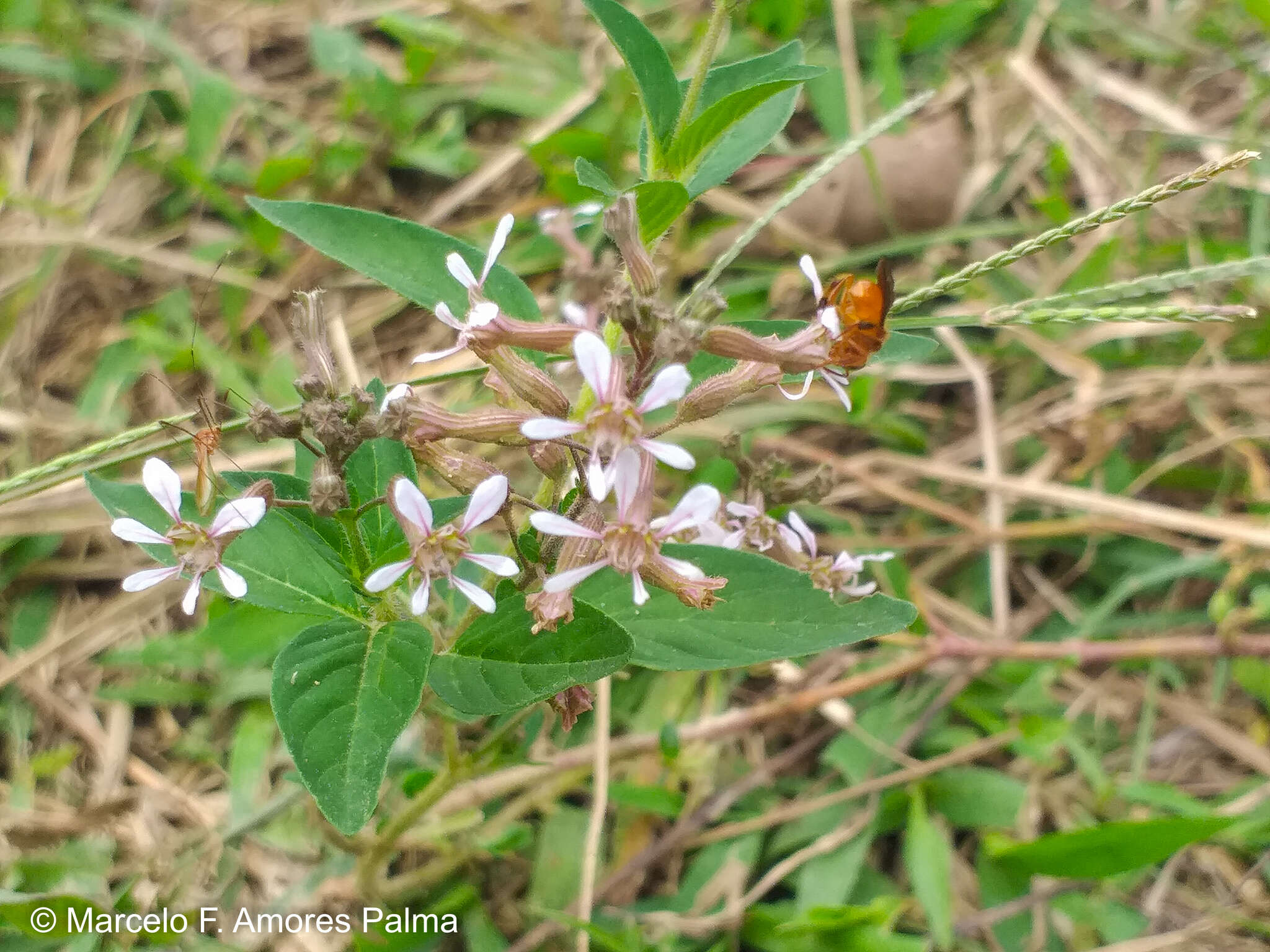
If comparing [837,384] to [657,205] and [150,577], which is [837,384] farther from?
[150,577]

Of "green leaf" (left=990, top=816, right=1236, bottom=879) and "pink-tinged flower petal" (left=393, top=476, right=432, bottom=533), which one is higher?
"pink-tinged flower petal" (left=393, top=476, right=432, bottom=533)

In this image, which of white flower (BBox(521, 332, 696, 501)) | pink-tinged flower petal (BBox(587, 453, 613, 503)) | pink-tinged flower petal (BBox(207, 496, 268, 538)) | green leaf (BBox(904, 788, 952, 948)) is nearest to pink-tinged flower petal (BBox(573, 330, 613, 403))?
white flower (BBox(521, 332, 696, 501))

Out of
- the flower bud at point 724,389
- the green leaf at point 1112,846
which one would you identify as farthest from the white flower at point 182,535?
the green leaf at point 1112,846

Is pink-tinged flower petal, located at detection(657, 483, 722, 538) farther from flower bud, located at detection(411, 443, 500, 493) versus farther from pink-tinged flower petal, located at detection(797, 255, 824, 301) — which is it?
pink-tinged flower petal, located at detection(797, 255, 824, 301)

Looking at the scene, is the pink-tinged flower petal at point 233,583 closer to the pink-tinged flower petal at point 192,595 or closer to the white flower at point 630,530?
the pink-tinged flower petal at point 192,595

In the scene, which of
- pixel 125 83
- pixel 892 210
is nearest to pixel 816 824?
pixel 892 210

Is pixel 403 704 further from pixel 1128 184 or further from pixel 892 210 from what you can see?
pixel 1128 184
